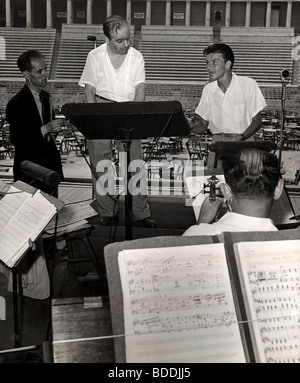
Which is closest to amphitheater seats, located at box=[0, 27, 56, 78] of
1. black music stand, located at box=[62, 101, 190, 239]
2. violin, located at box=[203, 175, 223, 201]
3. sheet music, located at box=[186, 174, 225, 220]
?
black music stand, located at box=[62, 101, 190, 239]

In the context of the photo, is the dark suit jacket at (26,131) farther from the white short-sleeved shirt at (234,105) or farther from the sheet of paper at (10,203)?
the sheet of paper at (10,203)

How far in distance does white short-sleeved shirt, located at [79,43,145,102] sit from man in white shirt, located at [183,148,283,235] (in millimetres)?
2006

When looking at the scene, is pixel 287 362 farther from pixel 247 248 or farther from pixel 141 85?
pixel 141 85

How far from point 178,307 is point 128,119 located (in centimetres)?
142

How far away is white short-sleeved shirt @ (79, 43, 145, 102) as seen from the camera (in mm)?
3479

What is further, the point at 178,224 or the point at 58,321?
the point at 178,224

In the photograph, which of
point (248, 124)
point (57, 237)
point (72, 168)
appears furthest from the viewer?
point (72, 168)

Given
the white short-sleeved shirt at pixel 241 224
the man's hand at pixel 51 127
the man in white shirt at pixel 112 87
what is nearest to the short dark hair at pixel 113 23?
the man in white shirt at pixel 112 87

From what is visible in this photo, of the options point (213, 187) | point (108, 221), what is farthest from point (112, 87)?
point (213, 187)

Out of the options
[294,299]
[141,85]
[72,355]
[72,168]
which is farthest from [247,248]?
[72,168]

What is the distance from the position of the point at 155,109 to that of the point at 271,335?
1405 mm

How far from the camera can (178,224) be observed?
12.2ft

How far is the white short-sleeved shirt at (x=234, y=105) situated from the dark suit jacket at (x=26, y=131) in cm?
124

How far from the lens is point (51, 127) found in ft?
11.2
